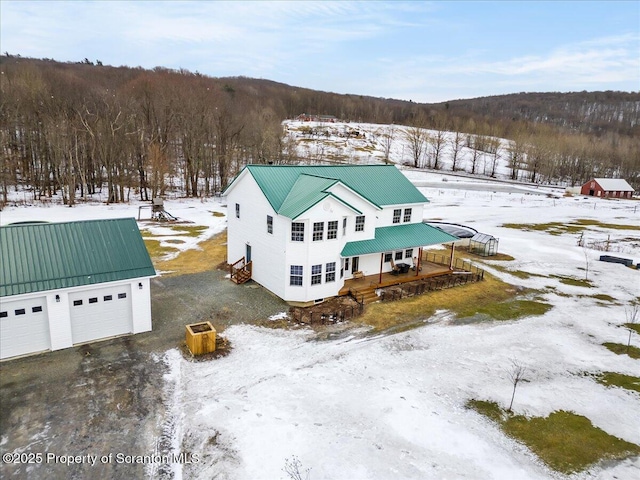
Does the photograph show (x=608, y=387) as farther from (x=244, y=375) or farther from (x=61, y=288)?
(x=61, y=288)

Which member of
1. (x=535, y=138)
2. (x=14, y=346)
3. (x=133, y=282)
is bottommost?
(x=14, y=346)

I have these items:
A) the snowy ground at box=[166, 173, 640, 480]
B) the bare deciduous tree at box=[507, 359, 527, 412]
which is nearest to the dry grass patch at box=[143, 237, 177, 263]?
the snowy ground at box=[166, 173, 640, 480]

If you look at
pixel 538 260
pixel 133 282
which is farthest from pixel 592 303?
pixel 133 282

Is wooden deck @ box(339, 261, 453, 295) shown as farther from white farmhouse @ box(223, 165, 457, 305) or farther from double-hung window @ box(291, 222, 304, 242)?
double-hung window @ box(291, 222, 304, 242)

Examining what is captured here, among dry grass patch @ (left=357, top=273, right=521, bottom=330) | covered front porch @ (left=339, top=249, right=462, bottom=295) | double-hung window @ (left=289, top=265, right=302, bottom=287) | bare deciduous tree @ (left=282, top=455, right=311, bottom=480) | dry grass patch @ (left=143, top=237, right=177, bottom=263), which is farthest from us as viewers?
dry grass patch @ (left=143, top=237, right=177, bottom=263)

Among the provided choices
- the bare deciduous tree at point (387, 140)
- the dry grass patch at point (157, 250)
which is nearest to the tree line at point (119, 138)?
the dry grass patch at point (157, 250)

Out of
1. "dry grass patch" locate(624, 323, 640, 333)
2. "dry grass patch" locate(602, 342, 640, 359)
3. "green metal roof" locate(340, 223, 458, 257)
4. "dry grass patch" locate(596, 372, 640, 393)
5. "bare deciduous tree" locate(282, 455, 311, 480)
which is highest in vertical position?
"green metal roof" locate(340, 223, 458, 257)
